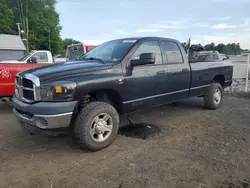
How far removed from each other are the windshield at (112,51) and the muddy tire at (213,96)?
2.86 m

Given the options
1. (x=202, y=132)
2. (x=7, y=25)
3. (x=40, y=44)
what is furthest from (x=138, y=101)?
(x=40, y=44)

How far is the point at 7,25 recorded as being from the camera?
47000mm

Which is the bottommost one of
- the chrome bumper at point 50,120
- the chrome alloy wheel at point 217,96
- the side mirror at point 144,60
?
the chrome alloy wheel at point 217,96

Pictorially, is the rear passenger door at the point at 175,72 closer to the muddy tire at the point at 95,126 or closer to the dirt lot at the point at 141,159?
the dirt lot at the point at 141,159

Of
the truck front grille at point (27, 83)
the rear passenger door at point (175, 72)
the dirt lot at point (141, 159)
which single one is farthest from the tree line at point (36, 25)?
the truck front grille at point (27, 83)

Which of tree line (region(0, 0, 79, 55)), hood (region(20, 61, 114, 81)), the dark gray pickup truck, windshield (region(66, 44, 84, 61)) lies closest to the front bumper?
the dark gray pickup truck

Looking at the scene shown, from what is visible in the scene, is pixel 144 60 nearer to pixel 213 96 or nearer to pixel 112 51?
pixel 112 51

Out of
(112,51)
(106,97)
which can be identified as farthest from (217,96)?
(106,97)

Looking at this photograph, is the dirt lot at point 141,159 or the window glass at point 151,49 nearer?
the dirt lot at point 141,159

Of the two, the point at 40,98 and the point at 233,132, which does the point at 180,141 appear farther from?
the point at 40,98

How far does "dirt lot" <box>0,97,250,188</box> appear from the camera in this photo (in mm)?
3203

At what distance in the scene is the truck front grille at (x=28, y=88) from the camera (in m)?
3.85

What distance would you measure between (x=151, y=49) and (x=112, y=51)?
0.78 meters

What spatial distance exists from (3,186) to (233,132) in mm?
4062
